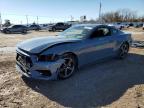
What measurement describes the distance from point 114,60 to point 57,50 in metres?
3.37

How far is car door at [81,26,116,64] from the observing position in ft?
20.1

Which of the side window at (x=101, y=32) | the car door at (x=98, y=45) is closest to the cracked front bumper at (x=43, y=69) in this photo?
the car door at (x=98, y=45)

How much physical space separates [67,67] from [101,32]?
6.71 ft

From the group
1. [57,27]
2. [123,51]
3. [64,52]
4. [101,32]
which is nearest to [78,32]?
[101,32]

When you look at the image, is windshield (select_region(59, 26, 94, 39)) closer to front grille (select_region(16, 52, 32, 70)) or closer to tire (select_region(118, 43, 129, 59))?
front grille (select_region(16, 52, 32, 70))

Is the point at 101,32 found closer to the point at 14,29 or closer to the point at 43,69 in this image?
the point at 43,69

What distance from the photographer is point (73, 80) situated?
556 cm

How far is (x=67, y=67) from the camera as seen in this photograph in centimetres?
561

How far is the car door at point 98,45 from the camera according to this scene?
6.12 m

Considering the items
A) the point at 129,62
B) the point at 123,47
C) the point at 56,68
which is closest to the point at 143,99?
the point at 56,68

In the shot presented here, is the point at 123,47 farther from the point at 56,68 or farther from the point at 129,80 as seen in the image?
the point at 56,68

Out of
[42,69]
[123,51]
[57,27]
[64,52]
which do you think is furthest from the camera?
[57,27]

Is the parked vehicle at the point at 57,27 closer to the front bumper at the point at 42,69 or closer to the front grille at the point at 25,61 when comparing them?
the front grille at the point at 25,61

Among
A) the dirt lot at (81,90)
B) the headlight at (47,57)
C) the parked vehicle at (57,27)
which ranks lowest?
the dirt lot at (81,90)
